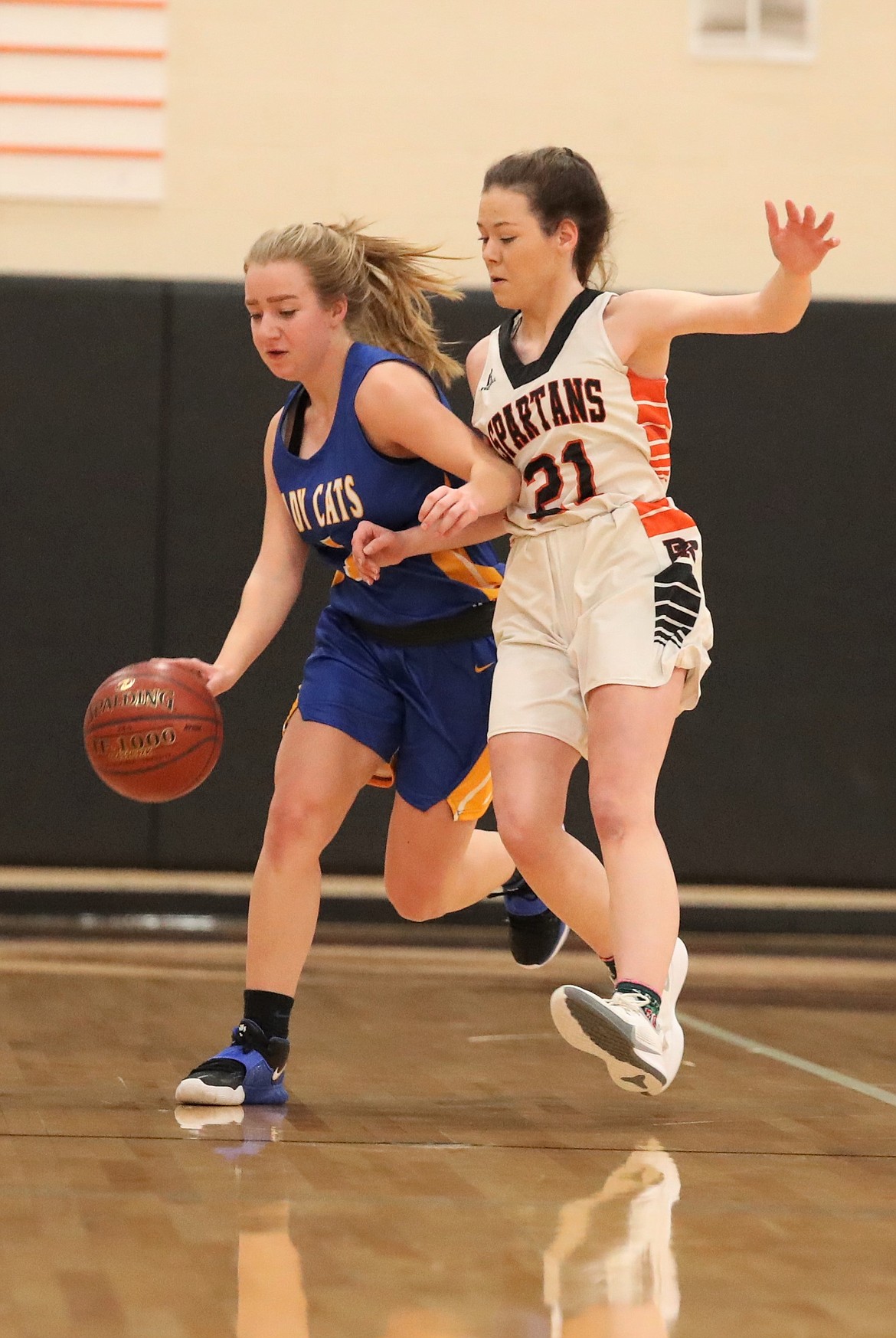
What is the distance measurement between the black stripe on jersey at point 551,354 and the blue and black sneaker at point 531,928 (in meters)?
1.00

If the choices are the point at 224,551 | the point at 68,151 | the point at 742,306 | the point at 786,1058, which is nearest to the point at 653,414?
the point at 742,306

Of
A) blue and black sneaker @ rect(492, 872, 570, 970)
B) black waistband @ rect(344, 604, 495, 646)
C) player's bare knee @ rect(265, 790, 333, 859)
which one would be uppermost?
black waistband @ rect(344, 604, 495, 646)

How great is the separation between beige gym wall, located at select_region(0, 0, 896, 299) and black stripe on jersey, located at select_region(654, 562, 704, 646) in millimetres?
3323

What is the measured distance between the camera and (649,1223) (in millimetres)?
1789

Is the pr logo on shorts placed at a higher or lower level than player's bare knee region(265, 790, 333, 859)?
higher

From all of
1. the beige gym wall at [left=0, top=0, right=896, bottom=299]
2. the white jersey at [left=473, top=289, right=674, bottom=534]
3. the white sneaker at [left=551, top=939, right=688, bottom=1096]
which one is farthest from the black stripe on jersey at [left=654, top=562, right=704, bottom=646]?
the beige gym wall at [left=0, top=0, right=896, bottom=299]

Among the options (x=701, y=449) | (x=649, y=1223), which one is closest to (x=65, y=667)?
(x=701, y=449)

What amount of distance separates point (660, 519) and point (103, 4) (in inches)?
152

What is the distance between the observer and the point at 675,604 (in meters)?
2.38

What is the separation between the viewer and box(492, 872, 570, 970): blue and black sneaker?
3.11 m

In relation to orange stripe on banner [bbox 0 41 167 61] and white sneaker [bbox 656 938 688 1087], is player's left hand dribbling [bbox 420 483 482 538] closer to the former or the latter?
white sneaker [bbox 656 938 688 1087]

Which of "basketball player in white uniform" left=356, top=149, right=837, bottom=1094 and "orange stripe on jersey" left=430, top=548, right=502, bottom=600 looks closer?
"basketball player in white uniform" left=356, top=149, right=837, bottom=1094

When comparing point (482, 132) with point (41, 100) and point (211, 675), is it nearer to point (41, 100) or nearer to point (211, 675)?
point (41, 100)

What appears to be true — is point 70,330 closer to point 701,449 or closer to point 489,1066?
point 701,449
